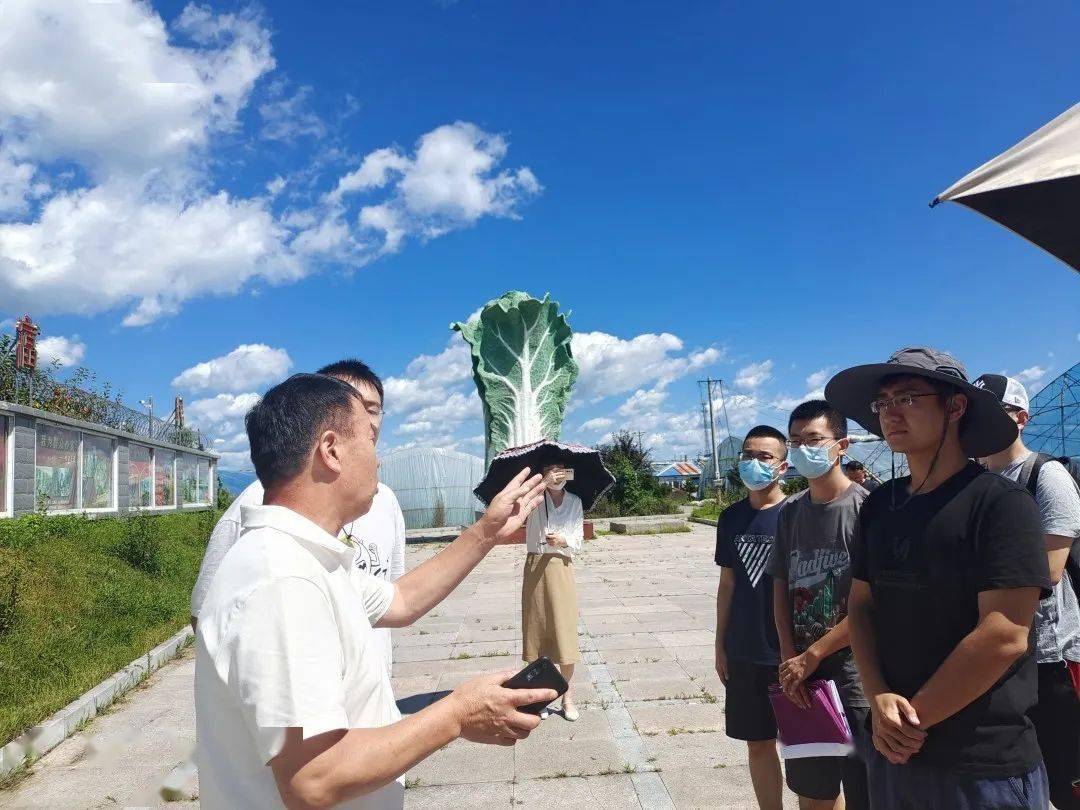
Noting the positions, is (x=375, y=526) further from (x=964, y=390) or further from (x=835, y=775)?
(x=964, y=390)

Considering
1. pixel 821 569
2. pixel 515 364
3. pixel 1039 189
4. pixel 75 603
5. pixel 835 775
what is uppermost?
pixel 515 364

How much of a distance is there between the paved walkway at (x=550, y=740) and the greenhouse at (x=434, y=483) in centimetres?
2060

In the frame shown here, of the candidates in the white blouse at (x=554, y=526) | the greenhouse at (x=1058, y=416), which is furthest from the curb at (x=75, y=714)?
the greenhouse at (x=1058, y=416)

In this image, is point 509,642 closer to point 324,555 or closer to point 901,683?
point 901,683

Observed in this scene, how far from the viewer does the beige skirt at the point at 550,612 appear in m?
5.33

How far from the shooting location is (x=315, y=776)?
129 centimetres

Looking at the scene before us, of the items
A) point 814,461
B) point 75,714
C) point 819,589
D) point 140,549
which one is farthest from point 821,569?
point 140,549

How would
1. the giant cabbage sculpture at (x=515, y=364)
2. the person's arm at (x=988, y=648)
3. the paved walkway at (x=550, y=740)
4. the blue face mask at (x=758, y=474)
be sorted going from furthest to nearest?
the giant cabbage sculpture at (x=515, y=364), the paved walkway at (x=550, y=740), the blue face mask at (x=758, y=474), the person's arm at (x=988, y=648)

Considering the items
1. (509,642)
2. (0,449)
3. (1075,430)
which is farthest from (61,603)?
(1075,430)

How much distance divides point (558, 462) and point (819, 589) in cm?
292

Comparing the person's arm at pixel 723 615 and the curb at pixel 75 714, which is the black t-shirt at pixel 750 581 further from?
the curb at pixel 75 714

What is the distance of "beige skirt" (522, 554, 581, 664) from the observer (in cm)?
533

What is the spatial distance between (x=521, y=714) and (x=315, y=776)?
0.40 meters

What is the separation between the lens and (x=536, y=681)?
1.55 m
